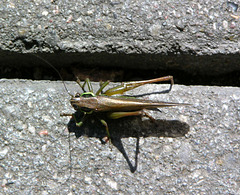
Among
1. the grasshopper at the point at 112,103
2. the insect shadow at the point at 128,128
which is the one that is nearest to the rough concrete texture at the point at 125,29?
the grasshopper at the point at 112,103

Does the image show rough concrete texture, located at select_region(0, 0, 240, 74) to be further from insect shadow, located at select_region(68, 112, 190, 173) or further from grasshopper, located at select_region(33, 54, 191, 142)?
insect shadow, located at select_region(68, 112, 190, 173)

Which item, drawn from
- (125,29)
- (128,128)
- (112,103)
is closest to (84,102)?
(112,103)

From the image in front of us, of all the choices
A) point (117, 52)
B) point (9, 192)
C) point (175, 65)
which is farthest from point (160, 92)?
point (9, 192)

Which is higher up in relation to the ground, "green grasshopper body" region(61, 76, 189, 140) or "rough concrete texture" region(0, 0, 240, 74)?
"rough concrete texture" region(0, 0, 240, 74)

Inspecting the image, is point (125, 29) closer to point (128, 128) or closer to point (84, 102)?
point (84, 102)

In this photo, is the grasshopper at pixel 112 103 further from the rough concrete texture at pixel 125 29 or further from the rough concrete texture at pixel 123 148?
the rough concrete texture at pixel 125 29

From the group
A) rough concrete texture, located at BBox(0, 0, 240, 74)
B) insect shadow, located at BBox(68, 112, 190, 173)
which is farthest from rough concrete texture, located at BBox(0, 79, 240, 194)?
rough concrete texture, located at BBox(0, 0, 240, 74)

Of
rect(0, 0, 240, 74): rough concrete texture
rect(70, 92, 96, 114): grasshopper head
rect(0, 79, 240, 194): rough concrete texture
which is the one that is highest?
rect(0, 0, 240, 74): rough concrete texture
